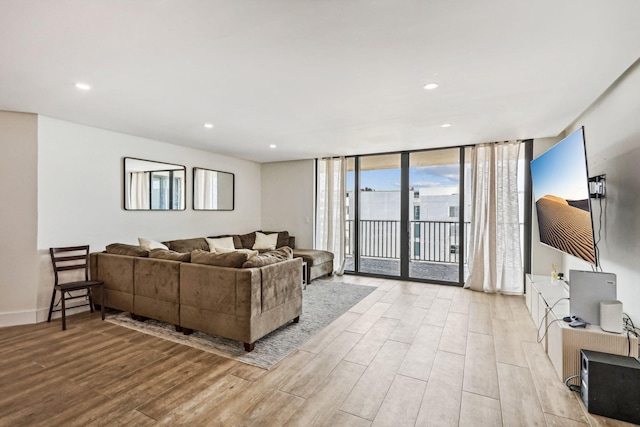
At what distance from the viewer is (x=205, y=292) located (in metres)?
2.88

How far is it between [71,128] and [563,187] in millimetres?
5459

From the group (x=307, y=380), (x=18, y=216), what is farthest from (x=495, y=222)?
(x=18, y=216)

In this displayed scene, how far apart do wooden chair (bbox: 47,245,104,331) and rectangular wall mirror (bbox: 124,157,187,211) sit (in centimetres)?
83

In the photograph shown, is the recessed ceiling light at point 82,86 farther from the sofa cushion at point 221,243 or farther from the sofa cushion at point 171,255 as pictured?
the sofa cushion at point 221,243

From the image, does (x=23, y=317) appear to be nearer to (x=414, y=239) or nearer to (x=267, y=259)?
(x=267, y=259)

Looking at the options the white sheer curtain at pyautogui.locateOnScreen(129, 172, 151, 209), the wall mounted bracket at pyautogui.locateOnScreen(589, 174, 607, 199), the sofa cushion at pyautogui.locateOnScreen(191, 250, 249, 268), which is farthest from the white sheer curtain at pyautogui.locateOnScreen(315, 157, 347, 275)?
the wall mounted bracket at pyautogui.locateOnScreen(589, 174, 607, 199)

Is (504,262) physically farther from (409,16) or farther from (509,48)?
(409,16)

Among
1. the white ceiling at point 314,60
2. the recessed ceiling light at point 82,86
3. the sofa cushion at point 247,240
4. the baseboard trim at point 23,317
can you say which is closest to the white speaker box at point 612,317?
the white ceiling at point 314,60

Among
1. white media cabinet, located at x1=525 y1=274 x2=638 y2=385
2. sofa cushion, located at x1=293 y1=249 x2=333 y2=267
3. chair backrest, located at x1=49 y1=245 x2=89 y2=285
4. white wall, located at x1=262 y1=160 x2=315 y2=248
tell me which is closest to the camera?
white media cabinet, located at x1=525 y1=274 x2=638 y2=385

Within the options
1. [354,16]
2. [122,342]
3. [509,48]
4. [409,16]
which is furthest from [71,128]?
[509,48]

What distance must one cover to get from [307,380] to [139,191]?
3689 millimetres

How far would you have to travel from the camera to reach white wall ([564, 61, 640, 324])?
90.6 inches

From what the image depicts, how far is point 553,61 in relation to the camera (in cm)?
213

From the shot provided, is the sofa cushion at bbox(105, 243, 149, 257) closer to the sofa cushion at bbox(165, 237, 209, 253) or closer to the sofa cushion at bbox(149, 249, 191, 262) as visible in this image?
the sofa cushion at bbox(149, 249, 191, 262)
